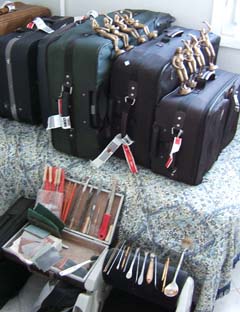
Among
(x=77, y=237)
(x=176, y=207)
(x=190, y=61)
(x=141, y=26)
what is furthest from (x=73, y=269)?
(x=141, y=26)

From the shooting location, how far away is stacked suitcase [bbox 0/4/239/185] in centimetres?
133

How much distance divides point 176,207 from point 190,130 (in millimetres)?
279

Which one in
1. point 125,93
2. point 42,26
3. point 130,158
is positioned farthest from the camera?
point 42,26

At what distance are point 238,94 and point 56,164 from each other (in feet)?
2.62

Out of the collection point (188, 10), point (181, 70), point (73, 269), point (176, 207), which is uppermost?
point (188, 10)

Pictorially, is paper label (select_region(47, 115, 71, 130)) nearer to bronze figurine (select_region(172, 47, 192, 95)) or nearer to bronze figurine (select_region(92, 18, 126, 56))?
bronze figurine (select_region(92, 18, 126, 56))

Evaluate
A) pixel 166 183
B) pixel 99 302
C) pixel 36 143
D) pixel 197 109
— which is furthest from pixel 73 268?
pixel 197 109

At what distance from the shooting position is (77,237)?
58.6 inches

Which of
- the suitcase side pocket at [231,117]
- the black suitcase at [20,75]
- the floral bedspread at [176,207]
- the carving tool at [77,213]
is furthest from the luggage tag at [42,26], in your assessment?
the suitcase side pocket at [231,117]

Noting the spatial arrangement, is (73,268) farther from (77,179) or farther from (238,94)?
(238,94)

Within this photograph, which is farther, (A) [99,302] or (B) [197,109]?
(A) [99,302]

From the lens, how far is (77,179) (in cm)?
154

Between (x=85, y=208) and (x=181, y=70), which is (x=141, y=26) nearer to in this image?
(x=181, y=70)

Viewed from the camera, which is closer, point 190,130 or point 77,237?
point 190,130
